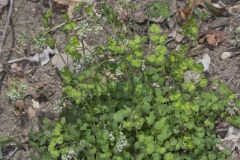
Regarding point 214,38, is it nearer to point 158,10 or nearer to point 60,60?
point 158,10

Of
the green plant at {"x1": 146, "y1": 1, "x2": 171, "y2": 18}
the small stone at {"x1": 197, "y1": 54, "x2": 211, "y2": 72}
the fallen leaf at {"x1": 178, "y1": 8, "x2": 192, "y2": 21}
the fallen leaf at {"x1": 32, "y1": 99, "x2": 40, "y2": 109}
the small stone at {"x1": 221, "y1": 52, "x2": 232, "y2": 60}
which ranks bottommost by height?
the fallen leaf at {"x1": 32, "y1": 99, "x2": 40, "y2": 109}

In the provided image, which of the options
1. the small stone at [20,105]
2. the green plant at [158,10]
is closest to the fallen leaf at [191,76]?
the green plant at [158,10]

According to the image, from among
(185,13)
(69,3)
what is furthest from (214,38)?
(69,3)

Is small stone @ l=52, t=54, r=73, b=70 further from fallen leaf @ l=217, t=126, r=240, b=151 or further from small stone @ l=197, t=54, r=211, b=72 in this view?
fallen leaf @ l=217, t=126, r=240, b=151

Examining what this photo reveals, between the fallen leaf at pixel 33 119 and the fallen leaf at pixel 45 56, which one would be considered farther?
the fallen leaf at pixel 45 56

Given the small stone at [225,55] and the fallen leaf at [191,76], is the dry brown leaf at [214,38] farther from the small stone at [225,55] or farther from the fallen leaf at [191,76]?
the fallen leaf at [191,76]

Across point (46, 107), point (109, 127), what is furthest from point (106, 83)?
point (46, 107)

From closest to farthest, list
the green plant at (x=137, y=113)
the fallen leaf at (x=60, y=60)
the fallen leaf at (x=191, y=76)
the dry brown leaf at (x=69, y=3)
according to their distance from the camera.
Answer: the green plant at (x=137, y=113) → the fallen leaf at (x=191, y=76) → the fallen leaf at (x=60, y=60) → the dry brown leaf at (x=69, y=3)

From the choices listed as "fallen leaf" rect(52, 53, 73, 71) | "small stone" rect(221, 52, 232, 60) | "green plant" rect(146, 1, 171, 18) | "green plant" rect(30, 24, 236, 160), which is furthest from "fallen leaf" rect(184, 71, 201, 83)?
"fallen leaf" rect(52, 53, 73, 71)
